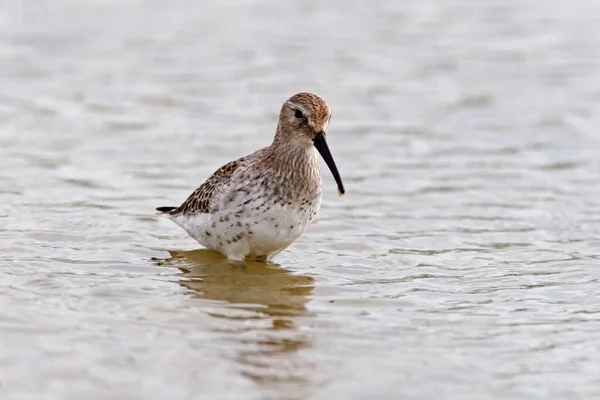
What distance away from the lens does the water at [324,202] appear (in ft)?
21.8

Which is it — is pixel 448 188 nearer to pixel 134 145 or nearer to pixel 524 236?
pixel 524 236

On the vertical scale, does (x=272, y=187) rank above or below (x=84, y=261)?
above

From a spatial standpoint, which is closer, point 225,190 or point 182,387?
point 182,387

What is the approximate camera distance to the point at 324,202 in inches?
440

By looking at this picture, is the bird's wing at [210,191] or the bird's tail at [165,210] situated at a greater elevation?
the bird's wing at [210,191]

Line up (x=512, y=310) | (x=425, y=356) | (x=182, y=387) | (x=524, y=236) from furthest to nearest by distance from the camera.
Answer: (x=524, y=236)
(x=512, y=310)
(x=425, y=356)
(x=182, y=387)

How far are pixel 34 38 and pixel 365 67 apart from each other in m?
4.80

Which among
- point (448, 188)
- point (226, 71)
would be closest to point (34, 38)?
point (226, 71)

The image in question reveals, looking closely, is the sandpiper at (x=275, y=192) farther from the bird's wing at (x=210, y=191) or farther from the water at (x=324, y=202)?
the water at (x=324, y=202)

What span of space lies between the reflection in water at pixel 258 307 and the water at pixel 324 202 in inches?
1.0

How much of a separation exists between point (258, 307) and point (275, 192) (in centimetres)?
109

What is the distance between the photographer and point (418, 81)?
15289mm

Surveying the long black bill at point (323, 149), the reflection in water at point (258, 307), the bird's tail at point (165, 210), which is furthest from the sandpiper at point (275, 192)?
the bird's tail at point (165, 210)

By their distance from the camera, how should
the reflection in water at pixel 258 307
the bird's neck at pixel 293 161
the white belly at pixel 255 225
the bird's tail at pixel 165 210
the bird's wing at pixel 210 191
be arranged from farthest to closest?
the bird's tail at pixel 165 210, the bird's wing at pixel 210 191, the bird's neck at pixel 293 161, the white belly at pixel 255 225, the reflection in water at pixel 258 307
